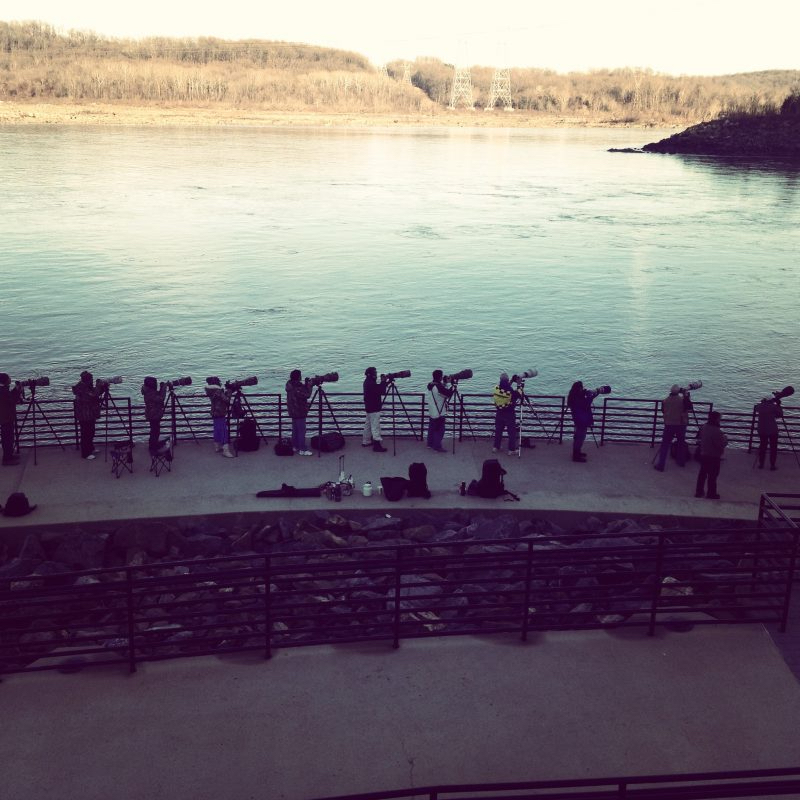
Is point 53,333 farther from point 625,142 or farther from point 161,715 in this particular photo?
point 625,142

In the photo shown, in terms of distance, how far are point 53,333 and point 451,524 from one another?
26.9 meters

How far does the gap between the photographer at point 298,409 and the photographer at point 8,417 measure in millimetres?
4224

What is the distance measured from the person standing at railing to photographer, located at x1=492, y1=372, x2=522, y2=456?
3048mm

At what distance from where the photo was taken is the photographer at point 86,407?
1453cm

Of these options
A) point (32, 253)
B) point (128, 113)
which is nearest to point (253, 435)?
point (32, 253)

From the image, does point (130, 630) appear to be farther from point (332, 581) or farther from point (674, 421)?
point (674, 421)

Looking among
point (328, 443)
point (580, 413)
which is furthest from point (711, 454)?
point (328, 443)

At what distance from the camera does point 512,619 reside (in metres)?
9.15

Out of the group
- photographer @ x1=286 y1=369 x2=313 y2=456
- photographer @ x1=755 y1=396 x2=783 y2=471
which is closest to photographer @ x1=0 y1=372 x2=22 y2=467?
photographer @ x1=286 y1=369 x2=313 y2=456

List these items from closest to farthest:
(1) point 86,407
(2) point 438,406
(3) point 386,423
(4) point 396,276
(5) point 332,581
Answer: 1. (5) point 332,581
2. (1) point 86,407
3. (2) point 438,406
4. (3) point 386,423
5. (4) point 396,276

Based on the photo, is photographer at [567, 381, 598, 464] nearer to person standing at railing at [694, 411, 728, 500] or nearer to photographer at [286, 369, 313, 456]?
person standing at railing at [694, 411, 728, 500]

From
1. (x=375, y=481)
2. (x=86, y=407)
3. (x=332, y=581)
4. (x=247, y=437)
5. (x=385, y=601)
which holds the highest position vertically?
(x=86, y=407)

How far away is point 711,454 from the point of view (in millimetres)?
13461

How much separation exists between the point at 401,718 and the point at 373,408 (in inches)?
315
